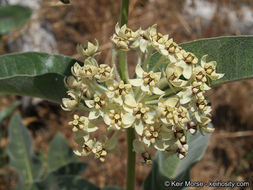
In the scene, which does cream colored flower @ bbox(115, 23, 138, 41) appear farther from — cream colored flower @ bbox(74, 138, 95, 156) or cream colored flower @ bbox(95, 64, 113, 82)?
cream colored flower @ bbox(74, 138, 95, 156)

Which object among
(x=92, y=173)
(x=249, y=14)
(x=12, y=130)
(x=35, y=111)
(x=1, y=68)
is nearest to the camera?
(x=1, y=68)

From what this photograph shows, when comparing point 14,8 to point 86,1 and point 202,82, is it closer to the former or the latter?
point 86,1

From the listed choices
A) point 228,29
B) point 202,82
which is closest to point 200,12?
point 228,29

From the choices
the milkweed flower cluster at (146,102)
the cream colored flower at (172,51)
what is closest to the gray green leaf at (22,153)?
the milkweed flower cluster at (146,102)

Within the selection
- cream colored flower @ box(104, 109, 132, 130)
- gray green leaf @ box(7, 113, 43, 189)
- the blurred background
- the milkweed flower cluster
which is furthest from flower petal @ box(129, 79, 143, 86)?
the blurred background

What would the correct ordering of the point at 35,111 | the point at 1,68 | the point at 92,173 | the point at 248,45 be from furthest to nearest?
the point at 35,111
the point at 92,173
the point at 1,68
the point at 248,45

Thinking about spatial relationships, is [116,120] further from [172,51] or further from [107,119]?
[172,51]

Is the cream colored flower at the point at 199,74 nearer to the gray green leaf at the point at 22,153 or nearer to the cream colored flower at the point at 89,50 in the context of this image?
the cream colored flower at the point at 89,50
